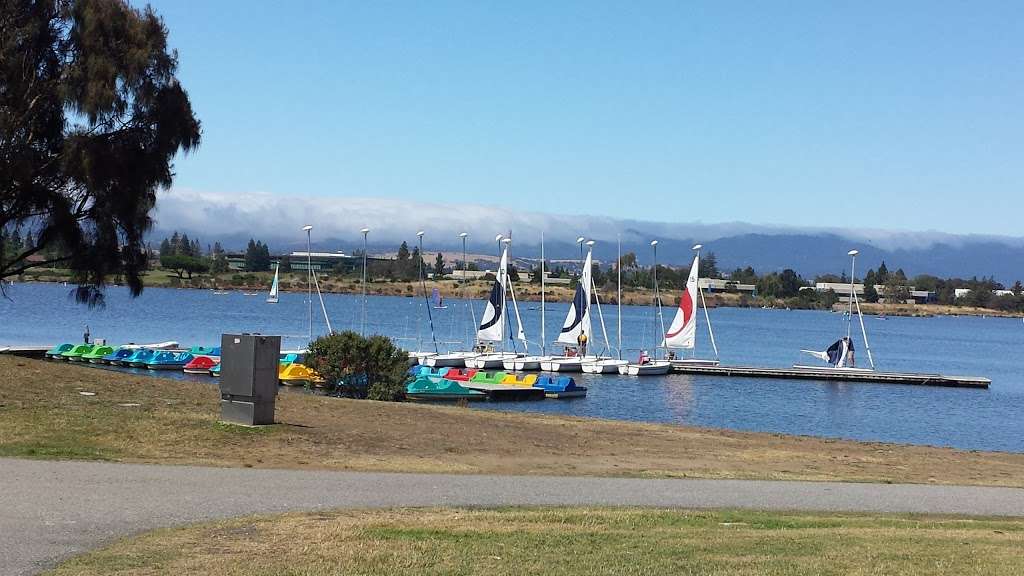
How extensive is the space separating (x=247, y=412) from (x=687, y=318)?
2493 inches

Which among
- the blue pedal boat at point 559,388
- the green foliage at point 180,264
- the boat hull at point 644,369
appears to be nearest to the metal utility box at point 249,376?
the blue pedal boat at point 559,388

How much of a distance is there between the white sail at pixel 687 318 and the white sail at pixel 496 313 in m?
12.8

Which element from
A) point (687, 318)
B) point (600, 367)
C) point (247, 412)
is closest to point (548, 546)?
point (247, 412)

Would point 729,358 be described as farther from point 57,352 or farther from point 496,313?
point 57,352

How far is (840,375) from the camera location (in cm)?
7806

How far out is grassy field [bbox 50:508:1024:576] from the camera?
34.3 ft

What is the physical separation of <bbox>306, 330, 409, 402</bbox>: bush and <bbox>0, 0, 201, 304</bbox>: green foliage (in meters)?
8.37

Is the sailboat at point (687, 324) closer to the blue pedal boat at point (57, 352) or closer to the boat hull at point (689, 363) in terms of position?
the boat hull at point (689, 363)

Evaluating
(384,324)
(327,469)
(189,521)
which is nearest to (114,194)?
(327,469)

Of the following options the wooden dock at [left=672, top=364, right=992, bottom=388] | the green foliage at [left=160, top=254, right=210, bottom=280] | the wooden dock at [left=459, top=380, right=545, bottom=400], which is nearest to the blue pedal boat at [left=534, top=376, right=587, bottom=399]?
the wooden dock at [left=459, top=380, right=545, bottom=400]

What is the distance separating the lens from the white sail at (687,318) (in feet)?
260

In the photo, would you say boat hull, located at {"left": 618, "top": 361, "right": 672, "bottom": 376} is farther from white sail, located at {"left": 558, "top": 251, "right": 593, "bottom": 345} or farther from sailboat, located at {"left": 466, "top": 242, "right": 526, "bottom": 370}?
sailboat, located at {"left": 466, "top": 242, "right": 526, "bottom": 370}

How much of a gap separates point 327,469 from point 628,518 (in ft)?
18.5

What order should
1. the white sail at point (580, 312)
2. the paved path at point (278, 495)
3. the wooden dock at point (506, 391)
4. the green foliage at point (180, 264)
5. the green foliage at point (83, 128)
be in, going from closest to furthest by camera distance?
the paved path at point (278, 495), the green foliage at point (83, 128), the wooden dock at point (506, 391), the white sail at point (580, 312), the green foliage at point (180, 264)
